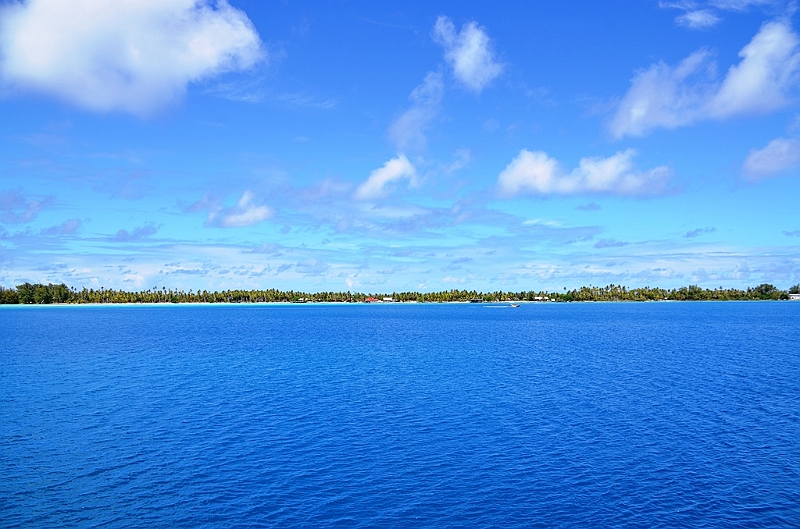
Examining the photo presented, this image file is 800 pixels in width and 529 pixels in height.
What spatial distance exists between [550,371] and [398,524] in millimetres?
48105

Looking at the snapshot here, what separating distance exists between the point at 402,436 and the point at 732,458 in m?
19.7

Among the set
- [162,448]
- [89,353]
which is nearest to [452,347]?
[89,353]

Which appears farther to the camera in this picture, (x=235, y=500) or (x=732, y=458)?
(x=732, y=458)

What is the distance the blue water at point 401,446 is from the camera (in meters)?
26.2

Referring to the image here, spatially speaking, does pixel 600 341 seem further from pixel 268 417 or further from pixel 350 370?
→ pixel 268 417

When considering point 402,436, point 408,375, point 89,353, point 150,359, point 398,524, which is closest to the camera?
point 398,524

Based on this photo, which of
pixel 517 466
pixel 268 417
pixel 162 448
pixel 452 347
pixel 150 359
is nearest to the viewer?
pixel 517 466

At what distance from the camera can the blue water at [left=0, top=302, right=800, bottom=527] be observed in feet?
86.1

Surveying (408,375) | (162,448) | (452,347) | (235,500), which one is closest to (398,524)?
(235,500)

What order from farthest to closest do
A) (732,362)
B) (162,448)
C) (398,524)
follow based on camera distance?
1. (732,362)
2. (162,448)
3. (398,524)

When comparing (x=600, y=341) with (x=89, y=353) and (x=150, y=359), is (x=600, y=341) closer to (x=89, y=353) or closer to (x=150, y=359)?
(x=150, y=359)

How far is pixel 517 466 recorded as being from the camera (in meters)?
32.2

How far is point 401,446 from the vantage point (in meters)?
36.0

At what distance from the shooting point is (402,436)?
38406 millimetres
